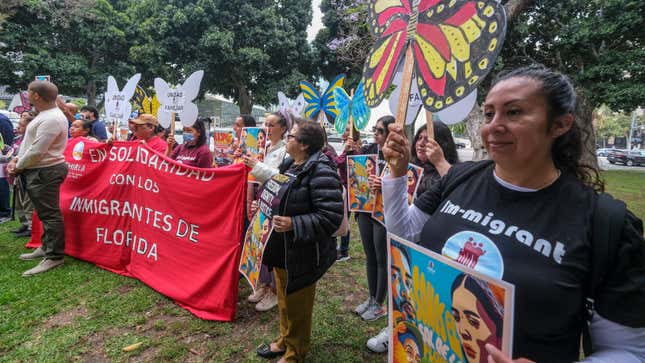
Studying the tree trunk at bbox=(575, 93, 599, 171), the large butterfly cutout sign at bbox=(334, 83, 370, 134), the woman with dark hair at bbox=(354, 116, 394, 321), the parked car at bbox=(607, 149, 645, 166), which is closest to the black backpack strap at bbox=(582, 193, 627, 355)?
the tree trunk at bbox=(575, 93, 599, 171)

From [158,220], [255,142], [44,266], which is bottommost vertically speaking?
[44,266]

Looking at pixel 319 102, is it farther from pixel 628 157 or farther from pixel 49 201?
pixel 628 157

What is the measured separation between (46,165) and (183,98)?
1.62 m

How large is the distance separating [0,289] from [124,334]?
5.61 ft

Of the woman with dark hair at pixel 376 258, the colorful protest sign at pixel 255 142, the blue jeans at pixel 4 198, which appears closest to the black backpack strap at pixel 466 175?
the woman with dark hair at pixel 376 258

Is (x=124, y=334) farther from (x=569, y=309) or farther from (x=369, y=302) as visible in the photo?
(x=569, y=309)

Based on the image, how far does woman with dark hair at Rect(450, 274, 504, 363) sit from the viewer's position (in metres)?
0.83

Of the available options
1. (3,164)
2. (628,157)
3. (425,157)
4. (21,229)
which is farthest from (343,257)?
(628,157)

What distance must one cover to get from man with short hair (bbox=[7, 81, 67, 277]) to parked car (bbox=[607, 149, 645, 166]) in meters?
35.1

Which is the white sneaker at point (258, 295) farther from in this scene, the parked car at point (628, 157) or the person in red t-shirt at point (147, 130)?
the parked car at point (628, 157)

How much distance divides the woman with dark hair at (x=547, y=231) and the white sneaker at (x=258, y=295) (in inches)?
96.8

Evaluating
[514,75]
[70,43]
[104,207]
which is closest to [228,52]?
[70,43]

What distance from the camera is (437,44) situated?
1316mm

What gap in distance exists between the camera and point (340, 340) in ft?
8.95
